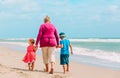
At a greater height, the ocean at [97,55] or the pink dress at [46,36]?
the pink dress at [46,36]

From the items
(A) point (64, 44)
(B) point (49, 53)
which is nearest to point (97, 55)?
(A) point (64, 44)

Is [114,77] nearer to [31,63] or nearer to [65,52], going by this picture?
[65,52]

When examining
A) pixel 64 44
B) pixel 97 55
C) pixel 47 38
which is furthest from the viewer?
pixel 97 55

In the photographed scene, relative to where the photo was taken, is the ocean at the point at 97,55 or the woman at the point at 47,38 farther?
the ocean at the point at 97,55

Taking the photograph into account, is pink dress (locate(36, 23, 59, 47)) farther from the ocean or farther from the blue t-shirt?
the ocean

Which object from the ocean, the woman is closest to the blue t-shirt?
the woman

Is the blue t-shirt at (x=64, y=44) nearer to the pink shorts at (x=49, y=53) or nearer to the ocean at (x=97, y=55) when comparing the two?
the pink shorts at (x=49, y=53)

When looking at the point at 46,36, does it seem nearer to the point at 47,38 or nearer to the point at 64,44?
the point at 47,38

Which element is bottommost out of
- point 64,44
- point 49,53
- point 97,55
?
point 97,55

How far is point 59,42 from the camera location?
9.52 meters

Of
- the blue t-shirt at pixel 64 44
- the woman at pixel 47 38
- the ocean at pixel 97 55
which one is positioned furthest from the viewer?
the ocean at pixel 97 55

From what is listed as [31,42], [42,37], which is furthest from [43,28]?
[31,42]

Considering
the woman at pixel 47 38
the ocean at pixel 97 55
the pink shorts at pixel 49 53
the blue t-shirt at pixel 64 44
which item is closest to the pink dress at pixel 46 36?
the woman at pixel 47 38

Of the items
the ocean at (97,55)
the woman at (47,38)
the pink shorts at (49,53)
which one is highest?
the woman at (47,38)
